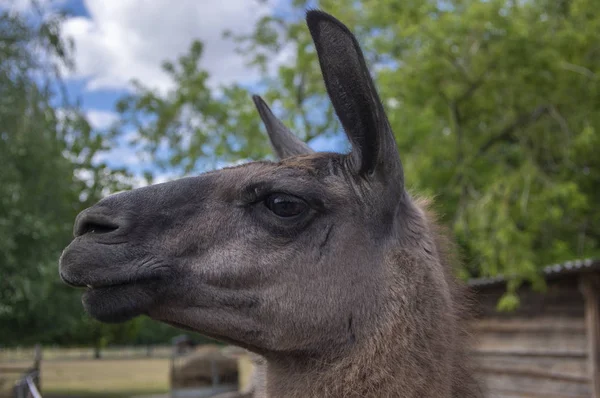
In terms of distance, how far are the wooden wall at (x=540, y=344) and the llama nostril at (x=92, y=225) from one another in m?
9.20

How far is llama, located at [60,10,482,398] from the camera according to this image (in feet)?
8.93

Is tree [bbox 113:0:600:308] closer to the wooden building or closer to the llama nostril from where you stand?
the wooden building

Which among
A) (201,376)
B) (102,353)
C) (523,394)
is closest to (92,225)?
(523,394)

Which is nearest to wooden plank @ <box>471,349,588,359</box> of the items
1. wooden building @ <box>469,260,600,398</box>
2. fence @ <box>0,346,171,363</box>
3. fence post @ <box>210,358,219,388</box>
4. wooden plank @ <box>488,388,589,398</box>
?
wooden building @ <box>469,260,600,398</box>

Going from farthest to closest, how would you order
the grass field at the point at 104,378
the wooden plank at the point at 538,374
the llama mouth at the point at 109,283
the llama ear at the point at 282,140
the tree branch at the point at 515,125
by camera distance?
the grass field at the point at 104,378, the tree branch at the point at 515,125, the wooden plank at the point at 538,374, the llama ear at the point at 282,140, the llama mouth at the point at 109,283

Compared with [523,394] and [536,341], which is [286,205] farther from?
[523,394]

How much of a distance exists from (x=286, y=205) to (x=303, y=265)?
A: 0.26 metres

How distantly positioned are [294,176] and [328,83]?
439 mm

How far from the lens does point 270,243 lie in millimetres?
2898

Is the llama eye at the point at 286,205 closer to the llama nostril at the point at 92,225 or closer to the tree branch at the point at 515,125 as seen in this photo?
the llama nostril at the point at 92,225

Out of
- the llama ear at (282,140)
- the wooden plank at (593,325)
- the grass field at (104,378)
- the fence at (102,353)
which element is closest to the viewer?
the llama ear at (282,140)

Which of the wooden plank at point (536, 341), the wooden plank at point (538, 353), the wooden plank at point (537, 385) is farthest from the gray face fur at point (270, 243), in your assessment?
the wooden plank at point (538, 353)

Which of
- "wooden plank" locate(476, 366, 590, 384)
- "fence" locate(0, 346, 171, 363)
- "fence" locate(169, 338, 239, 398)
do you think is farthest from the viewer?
"fence" locate(0, 346, 171, 363)

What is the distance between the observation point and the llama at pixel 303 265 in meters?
2.72
